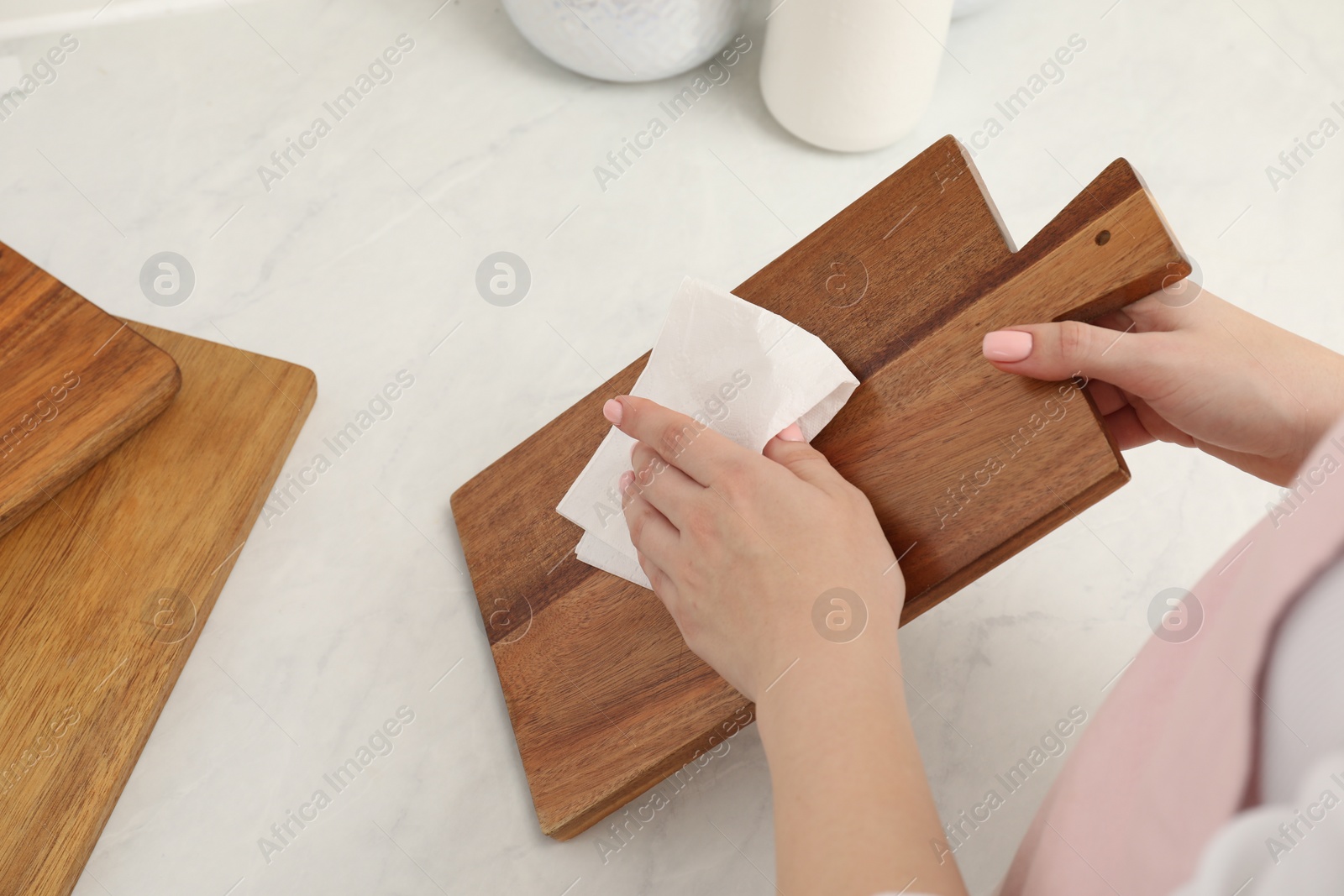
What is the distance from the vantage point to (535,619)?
0.56 meters

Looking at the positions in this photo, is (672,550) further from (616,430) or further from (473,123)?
(473,123)

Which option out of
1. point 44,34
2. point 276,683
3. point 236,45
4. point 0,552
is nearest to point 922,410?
point 276,683

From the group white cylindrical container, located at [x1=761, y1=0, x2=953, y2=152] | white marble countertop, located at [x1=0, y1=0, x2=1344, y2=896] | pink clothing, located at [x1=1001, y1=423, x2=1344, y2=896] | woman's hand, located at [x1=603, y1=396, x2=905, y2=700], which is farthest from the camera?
white cylindrical container, located at [x1=761, y1=0, x2=953, y2=152]

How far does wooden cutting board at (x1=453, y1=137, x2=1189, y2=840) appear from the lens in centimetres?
43

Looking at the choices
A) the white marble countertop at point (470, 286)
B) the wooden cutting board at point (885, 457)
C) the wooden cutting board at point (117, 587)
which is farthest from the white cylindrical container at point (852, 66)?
the wooden cutting board at point (117, 587)

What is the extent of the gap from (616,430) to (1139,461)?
0.37m

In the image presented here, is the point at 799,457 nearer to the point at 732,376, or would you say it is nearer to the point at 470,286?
the point at 732,376

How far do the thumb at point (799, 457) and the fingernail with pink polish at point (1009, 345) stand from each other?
0.09m

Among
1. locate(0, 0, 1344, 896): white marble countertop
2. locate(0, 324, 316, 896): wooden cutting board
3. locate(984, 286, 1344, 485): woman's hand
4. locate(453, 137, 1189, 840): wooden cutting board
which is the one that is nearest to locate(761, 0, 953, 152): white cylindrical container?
locate(0, 0, 1344, 896): white marble countertop

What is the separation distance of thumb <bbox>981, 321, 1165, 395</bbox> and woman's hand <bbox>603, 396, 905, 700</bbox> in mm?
92

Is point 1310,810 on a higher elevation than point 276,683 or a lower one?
higher

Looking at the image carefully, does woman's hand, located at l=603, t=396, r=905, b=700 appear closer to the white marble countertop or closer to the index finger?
the index finger

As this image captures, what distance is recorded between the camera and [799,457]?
1.53ft

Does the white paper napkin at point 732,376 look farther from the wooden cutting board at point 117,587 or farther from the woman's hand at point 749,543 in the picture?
the wooden cutting board at point 117,587
